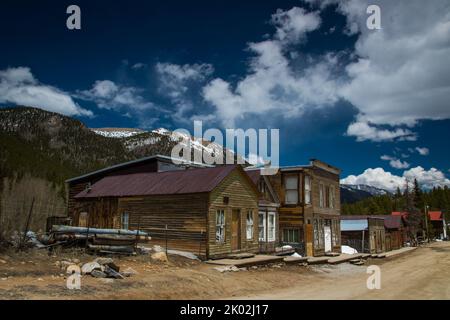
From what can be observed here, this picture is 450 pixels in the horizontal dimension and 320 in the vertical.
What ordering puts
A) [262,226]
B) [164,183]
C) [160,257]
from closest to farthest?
[160,257], [164,183], [262,226]

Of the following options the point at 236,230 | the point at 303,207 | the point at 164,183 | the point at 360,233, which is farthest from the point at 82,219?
the point at 360,233

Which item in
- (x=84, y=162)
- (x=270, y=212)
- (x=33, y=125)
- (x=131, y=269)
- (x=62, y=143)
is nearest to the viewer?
(x=131, y=269)

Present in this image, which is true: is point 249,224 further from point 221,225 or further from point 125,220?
point 125,220

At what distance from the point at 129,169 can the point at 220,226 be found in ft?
44.9

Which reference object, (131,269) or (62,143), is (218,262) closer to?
(131,269)

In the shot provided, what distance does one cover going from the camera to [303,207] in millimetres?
30250

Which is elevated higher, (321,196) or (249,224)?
(321,196)

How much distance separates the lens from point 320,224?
109ft

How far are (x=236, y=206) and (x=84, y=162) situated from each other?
459ft

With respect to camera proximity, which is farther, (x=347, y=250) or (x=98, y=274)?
(x=347, y=250)

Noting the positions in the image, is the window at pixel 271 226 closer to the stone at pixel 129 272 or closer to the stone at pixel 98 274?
the stone at pixel 129 272

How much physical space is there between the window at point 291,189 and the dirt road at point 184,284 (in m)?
11.1

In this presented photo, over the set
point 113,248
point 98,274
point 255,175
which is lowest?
point 98,274
